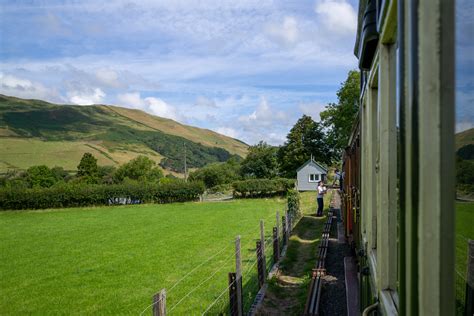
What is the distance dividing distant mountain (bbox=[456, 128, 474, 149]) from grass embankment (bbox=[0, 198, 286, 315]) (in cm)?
790

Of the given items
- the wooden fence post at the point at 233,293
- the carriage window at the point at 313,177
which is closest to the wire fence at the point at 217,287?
the wooden fence post at the point at 233,293

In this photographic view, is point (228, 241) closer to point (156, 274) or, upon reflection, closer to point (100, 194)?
point (156, 274)

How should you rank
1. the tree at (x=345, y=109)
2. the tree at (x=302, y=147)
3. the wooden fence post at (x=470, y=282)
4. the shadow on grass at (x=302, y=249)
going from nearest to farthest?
the wooden fence post at (x=470, y=282) → the shadow on grass at (x=302, y=249) → the tree at (x=345, y=109) → the tree at (x=302, y=147)

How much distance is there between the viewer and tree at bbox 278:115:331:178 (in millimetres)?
60406

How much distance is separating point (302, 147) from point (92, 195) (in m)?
29.8

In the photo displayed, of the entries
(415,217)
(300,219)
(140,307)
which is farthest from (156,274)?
(415,217)

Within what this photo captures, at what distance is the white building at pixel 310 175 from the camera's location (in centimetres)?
5134

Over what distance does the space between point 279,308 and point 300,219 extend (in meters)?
13.0

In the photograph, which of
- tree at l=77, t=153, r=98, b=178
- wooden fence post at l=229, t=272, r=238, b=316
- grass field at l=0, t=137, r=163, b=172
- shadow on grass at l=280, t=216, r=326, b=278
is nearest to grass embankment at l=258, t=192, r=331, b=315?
shadow on grass at l=280, t=216, r=326, b=278

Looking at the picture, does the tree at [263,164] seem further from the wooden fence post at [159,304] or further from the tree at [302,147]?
the wooden fence post at [159,304]

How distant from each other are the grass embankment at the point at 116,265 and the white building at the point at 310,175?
28423 mm

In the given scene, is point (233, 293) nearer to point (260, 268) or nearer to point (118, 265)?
point (260, 268)

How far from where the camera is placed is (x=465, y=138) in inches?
33.0

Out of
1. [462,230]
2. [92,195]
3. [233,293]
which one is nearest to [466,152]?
[462,230]
